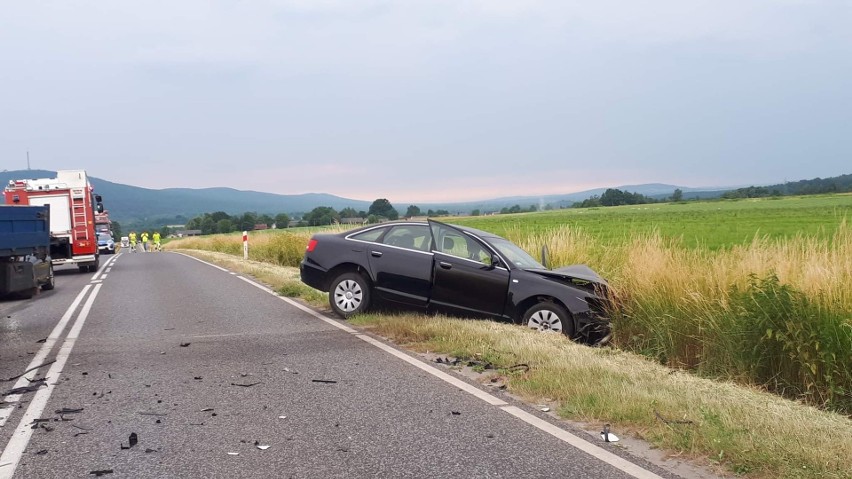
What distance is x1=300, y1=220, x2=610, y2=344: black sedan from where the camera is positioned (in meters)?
9.82

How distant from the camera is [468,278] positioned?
34.0 ft

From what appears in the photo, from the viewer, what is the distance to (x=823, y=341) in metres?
7.32

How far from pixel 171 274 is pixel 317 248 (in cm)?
1244

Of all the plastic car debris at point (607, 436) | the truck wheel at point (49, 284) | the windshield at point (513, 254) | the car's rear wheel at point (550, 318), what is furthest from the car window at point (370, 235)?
the truck wheel at point (49, 284)

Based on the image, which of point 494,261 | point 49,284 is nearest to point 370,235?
point 494,261

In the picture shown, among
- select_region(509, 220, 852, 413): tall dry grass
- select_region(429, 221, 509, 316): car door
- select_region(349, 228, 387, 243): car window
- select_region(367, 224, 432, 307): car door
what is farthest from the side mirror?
select_region(349, 228, 387, 243): car window

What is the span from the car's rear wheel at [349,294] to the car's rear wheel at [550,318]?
2.67 meters

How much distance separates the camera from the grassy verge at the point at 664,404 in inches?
176

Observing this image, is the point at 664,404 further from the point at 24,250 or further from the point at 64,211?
the point at 64,211

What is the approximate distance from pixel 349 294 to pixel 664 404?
6.39 meters

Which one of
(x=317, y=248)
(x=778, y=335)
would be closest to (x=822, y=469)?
(x=778, y=335)

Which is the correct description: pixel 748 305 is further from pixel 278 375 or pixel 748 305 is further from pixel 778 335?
pixel 278 375

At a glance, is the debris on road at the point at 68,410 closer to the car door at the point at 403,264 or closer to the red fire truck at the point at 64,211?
the car door at the point at 403,264

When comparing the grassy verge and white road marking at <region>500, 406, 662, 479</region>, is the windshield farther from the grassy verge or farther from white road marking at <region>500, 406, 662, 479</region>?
white road marking at <region>500, 406, 662, 479</region>
